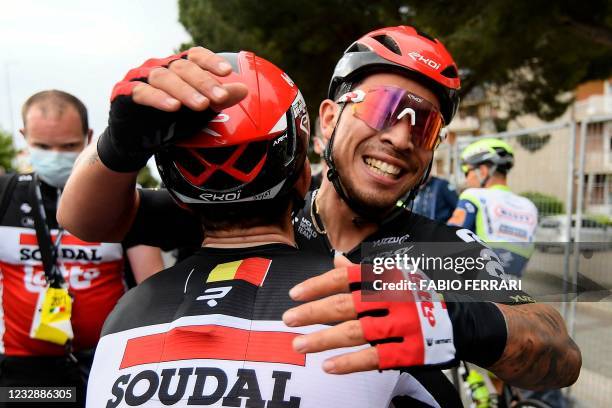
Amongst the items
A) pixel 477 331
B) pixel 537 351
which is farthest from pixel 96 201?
pixel 537 351

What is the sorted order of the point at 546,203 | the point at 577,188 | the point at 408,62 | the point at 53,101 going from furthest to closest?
the point at 546,203 → the point at 577,188 → the point at 53,101 → the point at 408,62

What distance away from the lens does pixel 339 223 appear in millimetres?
2322

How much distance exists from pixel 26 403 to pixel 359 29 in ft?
39.9

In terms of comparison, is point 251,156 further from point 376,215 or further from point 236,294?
point 376,215

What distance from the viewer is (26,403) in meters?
2.46

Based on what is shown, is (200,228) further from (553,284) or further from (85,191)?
(553,284)

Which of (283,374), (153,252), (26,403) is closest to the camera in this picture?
(283,374)

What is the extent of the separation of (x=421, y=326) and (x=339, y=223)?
143cm

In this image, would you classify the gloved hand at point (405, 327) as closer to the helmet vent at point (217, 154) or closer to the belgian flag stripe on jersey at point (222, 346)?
the belgian flag stripe on jersey at point (222, 346)

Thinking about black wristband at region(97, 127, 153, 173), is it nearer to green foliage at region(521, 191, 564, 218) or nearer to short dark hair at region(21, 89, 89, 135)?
short dark hair at region(21, 89, 89, 135)

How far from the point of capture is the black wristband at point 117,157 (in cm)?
133

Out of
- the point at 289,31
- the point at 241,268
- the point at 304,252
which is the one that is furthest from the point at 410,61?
the point at 289,31

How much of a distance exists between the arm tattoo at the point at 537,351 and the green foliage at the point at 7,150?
163 ft

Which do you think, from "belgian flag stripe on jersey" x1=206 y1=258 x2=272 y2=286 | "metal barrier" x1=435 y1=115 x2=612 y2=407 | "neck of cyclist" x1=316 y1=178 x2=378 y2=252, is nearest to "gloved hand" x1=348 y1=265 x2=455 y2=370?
"belgian flag stripe on jersey" x1=206 y1=258 x2=272 y2=286
